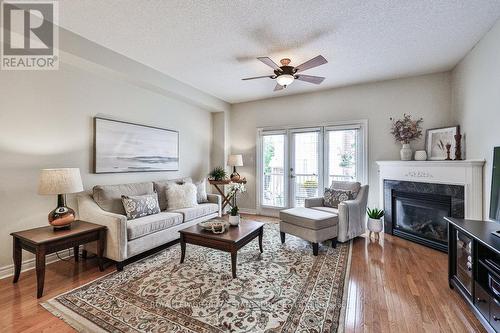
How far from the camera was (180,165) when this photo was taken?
15.5 feet

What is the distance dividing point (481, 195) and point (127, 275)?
4.31 metres

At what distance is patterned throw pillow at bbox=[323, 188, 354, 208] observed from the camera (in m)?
3.67

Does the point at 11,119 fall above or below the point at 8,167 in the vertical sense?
above

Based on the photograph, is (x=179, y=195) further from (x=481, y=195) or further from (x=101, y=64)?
(x=481, y=195)

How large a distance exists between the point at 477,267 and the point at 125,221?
10.9 ft

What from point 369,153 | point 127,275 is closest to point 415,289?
point 369,153

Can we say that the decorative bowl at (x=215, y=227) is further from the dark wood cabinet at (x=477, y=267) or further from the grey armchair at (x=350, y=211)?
the dark wood cabinet at (x=477, y=267)

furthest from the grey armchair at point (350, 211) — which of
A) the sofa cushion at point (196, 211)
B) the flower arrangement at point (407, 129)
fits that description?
the sofa cushion at point (196, 211)

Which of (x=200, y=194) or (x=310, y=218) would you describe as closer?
(x=310, y=218)

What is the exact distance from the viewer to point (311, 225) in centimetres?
303

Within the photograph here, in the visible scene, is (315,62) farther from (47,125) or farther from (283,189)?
(47,125)

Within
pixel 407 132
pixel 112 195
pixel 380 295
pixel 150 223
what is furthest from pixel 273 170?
pixel 380 295

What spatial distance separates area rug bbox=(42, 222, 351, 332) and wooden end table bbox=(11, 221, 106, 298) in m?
0.34

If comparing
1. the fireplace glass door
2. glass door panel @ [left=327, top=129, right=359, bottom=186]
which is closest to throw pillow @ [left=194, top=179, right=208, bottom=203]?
glass door panel @ [left=327, top=129, right=359, bottom=186]
